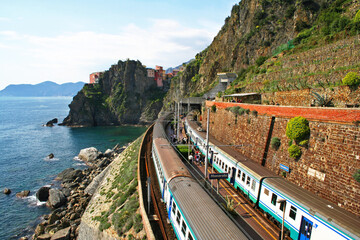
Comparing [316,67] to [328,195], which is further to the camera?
[316,67]

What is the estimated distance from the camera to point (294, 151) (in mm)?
13398

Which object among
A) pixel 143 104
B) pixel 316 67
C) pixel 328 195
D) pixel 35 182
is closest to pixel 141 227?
pixel 328 195

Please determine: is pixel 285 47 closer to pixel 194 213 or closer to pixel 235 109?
pixel 235 109

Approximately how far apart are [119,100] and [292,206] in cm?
10176

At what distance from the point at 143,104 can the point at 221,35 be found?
2079 inches

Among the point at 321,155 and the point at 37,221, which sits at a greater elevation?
the point at 321,155

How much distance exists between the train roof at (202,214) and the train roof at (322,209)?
12.5 ft

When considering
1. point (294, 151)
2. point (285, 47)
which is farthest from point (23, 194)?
point (285, 47)

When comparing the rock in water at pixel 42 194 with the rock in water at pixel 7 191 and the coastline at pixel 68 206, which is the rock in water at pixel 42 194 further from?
the rock in water at pixel 7 191

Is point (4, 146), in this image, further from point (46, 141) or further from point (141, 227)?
point (141, 227)

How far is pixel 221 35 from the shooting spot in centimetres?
7312

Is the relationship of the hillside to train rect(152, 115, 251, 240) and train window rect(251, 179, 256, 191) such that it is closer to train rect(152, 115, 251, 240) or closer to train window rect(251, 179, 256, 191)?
train window rect(251, 179, 256, 191)

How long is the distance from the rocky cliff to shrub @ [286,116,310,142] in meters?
88.5

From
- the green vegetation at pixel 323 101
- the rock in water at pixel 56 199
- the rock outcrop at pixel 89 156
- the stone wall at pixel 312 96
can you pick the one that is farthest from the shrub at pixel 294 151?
the rock outcrop at pixel 89 156
